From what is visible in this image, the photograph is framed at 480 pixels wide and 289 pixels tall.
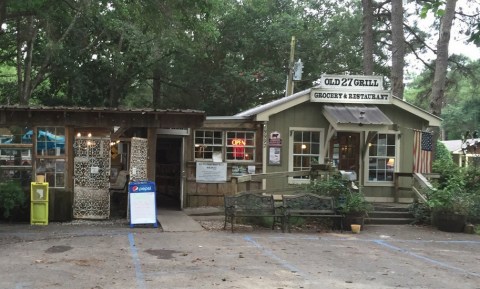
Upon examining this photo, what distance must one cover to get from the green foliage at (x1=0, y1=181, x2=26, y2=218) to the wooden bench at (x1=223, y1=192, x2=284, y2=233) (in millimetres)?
4879

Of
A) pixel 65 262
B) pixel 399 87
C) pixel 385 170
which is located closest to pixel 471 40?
pixel 65 262

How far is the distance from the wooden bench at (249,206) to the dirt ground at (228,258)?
38 cm

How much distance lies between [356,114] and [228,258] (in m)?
7.78

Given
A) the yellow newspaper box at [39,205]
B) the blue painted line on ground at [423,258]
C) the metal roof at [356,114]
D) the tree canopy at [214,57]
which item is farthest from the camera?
the tree canopy at [214,57]

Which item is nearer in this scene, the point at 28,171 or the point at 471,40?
the point at 471,40

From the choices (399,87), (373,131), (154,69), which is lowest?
(373,131)

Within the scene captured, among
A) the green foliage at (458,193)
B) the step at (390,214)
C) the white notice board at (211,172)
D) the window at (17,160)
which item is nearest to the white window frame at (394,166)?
the green foliage at (458,193)

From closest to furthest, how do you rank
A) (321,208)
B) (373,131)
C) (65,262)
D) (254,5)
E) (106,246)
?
(65,262) → (106,246) → (321,208) → (373,131) → (254,5)

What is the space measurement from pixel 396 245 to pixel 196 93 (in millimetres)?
17629

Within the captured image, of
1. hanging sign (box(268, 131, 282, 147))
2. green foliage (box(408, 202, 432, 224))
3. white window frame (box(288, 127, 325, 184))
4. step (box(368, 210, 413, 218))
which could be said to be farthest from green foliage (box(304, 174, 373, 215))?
hanging sign (box(268, 131, 282, 147))

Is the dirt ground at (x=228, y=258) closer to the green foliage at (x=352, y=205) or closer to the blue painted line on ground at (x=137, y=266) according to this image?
the blue painted line on ground at (x=137, y=266)

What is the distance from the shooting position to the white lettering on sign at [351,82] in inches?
598

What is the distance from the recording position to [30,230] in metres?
10.7

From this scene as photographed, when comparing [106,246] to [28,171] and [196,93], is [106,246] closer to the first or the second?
[28,171]
